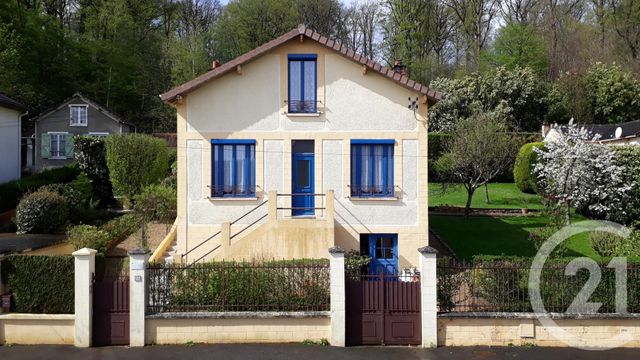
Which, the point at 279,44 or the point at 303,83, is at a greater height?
the point at 279,44

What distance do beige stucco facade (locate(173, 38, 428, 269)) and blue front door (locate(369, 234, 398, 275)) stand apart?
0.86ft

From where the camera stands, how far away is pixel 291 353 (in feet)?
36.2

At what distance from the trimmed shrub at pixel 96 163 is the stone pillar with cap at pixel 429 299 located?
2189cm

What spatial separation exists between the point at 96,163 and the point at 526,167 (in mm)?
23668

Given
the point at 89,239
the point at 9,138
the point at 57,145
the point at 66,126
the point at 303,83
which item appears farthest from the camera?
the point at 66,126

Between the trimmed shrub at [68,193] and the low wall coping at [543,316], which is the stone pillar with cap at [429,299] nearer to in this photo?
the low wall coping at [543,316]

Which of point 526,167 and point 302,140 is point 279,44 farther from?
point 526,167

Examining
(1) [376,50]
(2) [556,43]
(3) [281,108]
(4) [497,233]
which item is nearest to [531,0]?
(2) [556,43]

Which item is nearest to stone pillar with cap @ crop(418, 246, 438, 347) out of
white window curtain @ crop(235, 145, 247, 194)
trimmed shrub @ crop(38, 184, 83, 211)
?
white window curtain @ crop(235, 145, 247, 194)

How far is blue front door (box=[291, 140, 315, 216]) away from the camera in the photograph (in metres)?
16.6

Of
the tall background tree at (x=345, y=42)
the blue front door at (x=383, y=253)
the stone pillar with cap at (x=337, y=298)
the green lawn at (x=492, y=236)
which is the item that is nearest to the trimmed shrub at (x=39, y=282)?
the stone pillar with cap at (x=337, y=298)

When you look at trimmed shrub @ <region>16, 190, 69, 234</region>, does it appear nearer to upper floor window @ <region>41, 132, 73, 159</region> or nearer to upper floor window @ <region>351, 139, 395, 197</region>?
upper floor window @ <region>351, 139, 395, 197</region>

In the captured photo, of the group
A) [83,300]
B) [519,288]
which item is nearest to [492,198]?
[519,288]

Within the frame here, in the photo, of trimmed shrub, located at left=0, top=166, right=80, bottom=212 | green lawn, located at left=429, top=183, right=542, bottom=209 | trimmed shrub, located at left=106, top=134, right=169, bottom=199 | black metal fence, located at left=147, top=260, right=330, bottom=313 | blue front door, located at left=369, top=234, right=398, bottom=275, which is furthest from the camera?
green lawn, located at left=429, top=183, right=542, bottom=209
